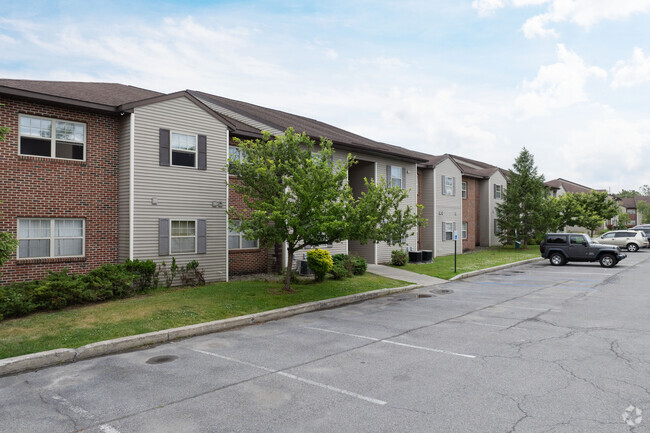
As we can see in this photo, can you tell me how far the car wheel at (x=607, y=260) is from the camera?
920 inches

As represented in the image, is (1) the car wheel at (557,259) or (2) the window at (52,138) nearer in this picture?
(2) the window at (52,138)

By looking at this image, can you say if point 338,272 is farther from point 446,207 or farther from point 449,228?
point 449,228

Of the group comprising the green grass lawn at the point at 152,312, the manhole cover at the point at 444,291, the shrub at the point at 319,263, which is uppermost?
the shrub at the point at 319,263

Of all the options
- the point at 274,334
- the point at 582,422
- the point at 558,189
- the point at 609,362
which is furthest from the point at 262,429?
the point at 558,189

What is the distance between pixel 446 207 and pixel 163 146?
2050cm

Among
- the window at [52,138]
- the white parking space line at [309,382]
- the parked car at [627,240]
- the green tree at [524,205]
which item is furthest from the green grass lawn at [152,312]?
the parked car at [627,240]

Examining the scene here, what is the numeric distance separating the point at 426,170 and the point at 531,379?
925 inches

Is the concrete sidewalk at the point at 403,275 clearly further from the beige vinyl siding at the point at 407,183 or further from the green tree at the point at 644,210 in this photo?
the green tree at the point at 644,210

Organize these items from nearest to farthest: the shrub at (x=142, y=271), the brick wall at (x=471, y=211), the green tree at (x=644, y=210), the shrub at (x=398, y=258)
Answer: the shrub at (x=142, y=271) → the shrub at (x=398, y=258) → the brick wall at (x=471, y=211) → the green tree at (x=644, y=210)

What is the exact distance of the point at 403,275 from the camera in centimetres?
1950

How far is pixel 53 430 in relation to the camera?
5.09 metres

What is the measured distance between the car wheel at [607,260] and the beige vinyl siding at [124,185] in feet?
77.4

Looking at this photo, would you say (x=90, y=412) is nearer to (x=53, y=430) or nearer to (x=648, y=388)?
(x=53, y=430)

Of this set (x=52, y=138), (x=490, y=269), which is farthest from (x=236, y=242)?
(x=490, y=269)
